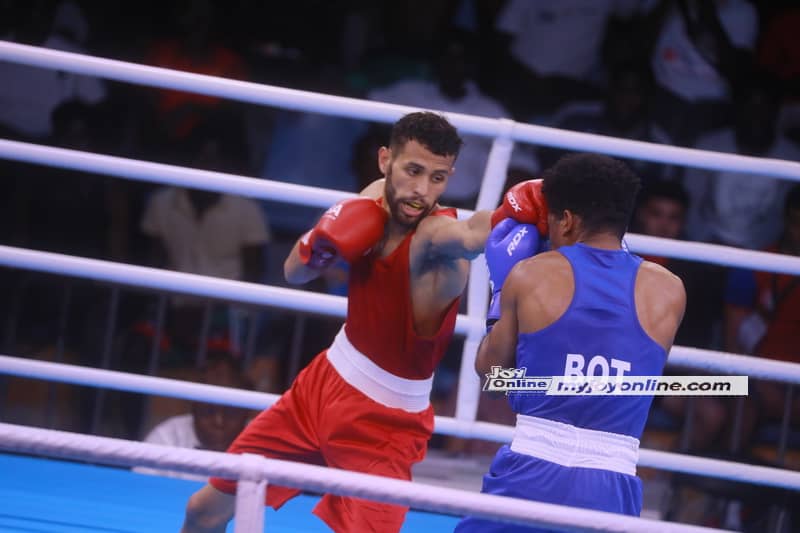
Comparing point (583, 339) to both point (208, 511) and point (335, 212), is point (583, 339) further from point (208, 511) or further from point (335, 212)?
point (208, 511)

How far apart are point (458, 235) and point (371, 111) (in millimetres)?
870

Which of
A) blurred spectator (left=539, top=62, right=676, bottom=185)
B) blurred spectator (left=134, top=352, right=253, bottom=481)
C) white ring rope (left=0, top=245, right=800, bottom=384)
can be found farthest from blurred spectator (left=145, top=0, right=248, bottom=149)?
white ring rope (left=0, top=245, right=800, bottom=384)

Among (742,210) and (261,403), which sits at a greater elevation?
(742,210)

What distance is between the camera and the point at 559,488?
200 cm

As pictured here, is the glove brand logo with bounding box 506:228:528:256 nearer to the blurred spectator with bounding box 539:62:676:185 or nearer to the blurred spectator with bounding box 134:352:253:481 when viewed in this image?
the blurred spectator with bounding box 134:352:253:481

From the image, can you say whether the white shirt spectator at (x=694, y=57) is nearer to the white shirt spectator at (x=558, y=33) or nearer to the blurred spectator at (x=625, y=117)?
the blurred spectator at (x=625, y=117)

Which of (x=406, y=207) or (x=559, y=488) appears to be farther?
(x=406, y=207)

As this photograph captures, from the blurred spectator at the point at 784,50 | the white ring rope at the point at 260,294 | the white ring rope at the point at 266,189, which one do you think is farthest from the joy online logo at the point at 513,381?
the blurred spectator at the point at 784,50

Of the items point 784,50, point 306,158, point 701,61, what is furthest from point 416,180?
point 784,50

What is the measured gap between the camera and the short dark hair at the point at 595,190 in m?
2.04

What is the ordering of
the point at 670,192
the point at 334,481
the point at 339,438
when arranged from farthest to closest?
1. the point at 670,192
2. the point at 339,438
3. the point at 334,481

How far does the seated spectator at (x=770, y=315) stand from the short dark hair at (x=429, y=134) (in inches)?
89.5

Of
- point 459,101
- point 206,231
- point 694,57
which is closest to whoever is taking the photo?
point 206,231

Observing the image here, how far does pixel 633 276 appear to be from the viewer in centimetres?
208
